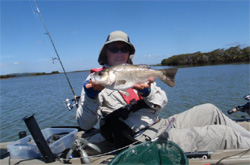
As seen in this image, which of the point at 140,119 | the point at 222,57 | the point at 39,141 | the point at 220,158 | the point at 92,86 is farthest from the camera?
the point at 222,57

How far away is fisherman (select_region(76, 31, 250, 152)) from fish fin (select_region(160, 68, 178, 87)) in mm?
251

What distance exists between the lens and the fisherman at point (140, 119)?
9.53 ft

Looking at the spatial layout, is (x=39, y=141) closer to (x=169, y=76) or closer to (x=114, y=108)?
(x=114, y=108)

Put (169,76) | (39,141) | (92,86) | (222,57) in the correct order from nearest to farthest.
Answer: (92,86) → (39,141) → (169,76) → (222,57)

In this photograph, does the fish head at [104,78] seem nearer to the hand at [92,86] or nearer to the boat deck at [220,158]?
the hand at [92,86]

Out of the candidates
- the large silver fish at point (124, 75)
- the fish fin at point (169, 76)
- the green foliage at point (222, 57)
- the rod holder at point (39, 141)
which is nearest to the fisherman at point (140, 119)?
the large silver fish at point (124, 75)

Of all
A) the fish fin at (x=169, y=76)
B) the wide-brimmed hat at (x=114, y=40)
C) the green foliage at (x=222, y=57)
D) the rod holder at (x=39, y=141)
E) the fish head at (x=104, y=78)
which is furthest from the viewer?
the green foliage at (x=222, y=57)

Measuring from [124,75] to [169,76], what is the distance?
0.95 meters

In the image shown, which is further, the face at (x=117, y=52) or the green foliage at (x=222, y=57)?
the green foliage at (x=222, y=57)

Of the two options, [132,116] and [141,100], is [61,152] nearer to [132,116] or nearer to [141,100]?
[132,116]

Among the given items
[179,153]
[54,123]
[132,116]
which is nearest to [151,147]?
[179,153]

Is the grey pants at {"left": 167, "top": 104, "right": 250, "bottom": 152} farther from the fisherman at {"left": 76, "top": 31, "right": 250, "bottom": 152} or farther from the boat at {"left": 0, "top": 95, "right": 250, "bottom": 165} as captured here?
the boat at {"left": 0, "top": 95, "right": 250, "bottom": 165}

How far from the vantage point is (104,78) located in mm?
2764

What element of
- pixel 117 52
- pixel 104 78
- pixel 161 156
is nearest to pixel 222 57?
pixel 117 52
